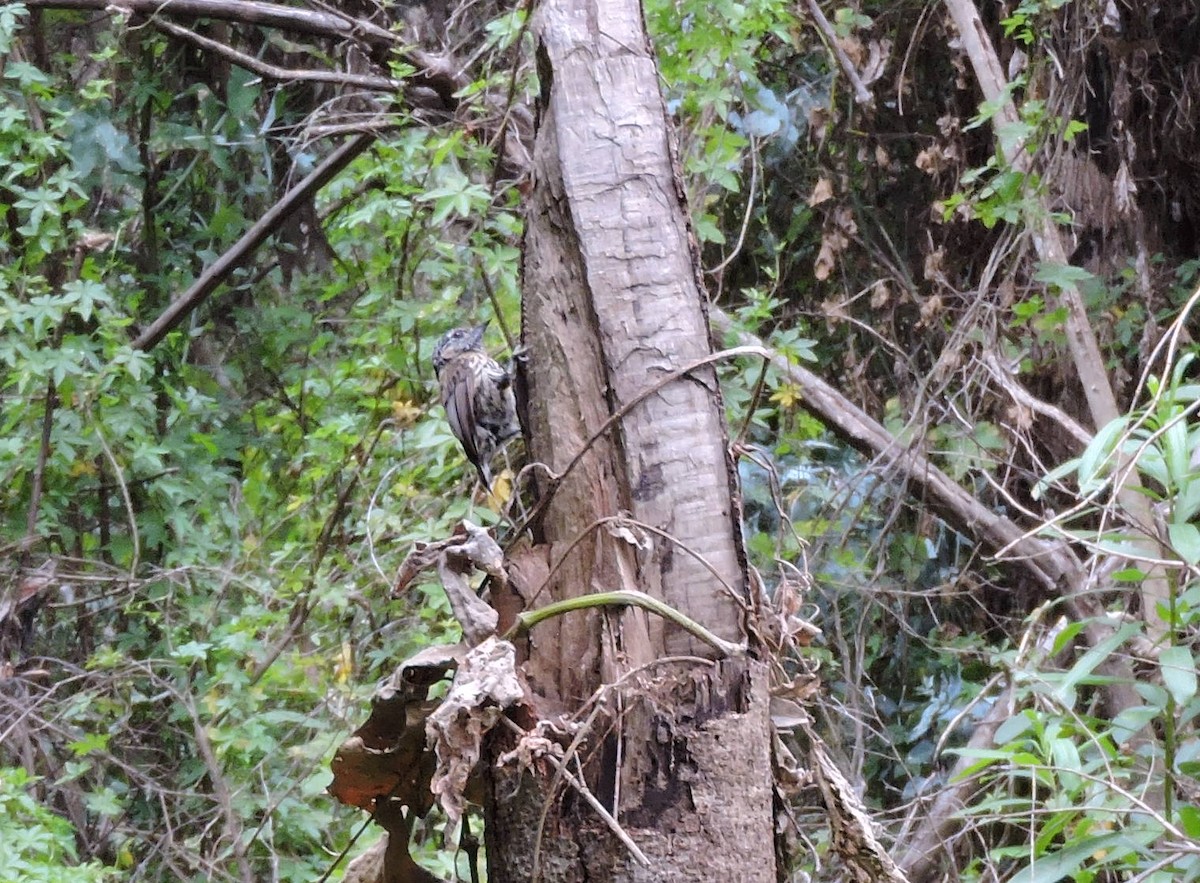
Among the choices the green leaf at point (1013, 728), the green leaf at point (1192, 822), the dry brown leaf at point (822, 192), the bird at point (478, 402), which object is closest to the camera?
the green leaf at point (1192, 822)

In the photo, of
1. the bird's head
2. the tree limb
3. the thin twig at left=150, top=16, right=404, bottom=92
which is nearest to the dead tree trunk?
the bird's head

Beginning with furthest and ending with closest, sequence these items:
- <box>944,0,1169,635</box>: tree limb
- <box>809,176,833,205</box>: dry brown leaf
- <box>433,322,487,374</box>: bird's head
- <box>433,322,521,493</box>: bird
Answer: <box>809,176,833,205</box>: dry brown leaf < <box>944,0,1169,635</box>: tree limb < <box>433,322,487,374</box>: bird's head < <box>433,322,521,493</box>: bird

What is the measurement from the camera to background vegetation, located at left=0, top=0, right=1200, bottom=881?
2918 millimetres

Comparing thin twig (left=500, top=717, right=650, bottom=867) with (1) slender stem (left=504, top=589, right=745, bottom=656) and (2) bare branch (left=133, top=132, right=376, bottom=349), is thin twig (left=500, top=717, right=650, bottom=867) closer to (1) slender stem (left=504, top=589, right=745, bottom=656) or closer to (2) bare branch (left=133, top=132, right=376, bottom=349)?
(1) slender stem (left=504, top=589, right=745, bottom=656)

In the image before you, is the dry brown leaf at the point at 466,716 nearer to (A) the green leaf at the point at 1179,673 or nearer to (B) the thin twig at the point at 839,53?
(A) the green leaf at the point at 1179,673

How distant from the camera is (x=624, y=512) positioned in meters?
1.25

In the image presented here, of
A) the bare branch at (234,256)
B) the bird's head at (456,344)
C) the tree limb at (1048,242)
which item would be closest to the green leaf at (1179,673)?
the tree limb at (1048,242)

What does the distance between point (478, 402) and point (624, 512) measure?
1286 millimetres

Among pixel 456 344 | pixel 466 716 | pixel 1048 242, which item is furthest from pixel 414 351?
pixel 466 716

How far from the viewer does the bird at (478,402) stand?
248cm

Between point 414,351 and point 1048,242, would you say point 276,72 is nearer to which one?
point 414,351

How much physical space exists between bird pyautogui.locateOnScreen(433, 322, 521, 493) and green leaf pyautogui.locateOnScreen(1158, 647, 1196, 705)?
1.27 metres

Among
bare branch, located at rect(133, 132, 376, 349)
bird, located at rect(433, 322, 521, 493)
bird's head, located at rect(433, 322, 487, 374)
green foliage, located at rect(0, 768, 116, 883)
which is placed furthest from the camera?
bare branch, located at rect(133, 132, 376, 349)

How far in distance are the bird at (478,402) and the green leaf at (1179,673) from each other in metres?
1.27
